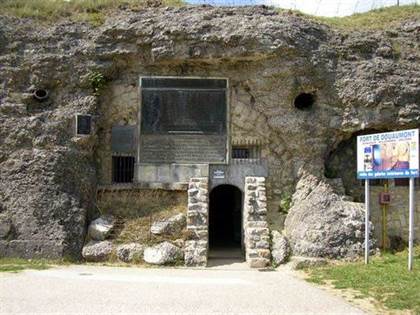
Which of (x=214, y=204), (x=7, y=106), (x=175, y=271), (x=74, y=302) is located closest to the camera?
(x=74, y=302)

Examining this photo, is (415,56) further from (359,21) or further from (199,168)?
(199,168)

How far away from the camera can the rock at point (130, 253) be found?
14.6 metres

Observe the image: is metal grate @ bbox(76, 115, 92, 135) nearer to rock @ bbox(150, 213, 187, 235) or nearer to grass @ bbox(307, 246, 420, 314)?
rock @ bbox(150, 213, 187, 235)

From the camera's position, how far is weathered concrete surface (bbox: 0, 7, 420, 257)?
54.3 ft

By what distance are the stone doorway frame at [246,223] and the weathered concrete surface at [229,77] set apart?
3.85ft

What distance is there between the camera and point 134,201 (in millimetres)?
16609

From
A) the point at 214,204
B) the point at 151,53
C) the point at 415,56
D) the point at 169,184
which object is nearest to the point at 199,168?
the point at 169,184

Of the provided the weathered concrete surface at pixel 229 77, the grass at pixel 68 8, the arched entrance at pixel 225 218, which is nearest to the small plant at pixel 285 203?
the weathered concrete surface at pixel 229 77

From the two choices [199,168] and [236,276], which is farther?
[199,168]

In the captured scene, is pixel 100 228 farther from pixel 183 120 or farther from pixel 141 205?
pixel 183 120

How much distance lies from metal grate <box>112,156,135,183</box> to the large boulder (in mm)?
5181

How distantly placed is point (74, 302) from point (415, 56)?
43.5 ft

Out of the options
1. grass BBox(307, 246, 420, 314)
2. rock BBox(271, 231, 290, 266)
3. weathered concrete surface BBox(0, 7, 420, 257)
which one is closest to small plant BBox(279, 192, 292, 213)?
weathered concrete surface BBox(0, 7, 420, 257)

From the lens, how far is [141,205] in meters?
16.5
